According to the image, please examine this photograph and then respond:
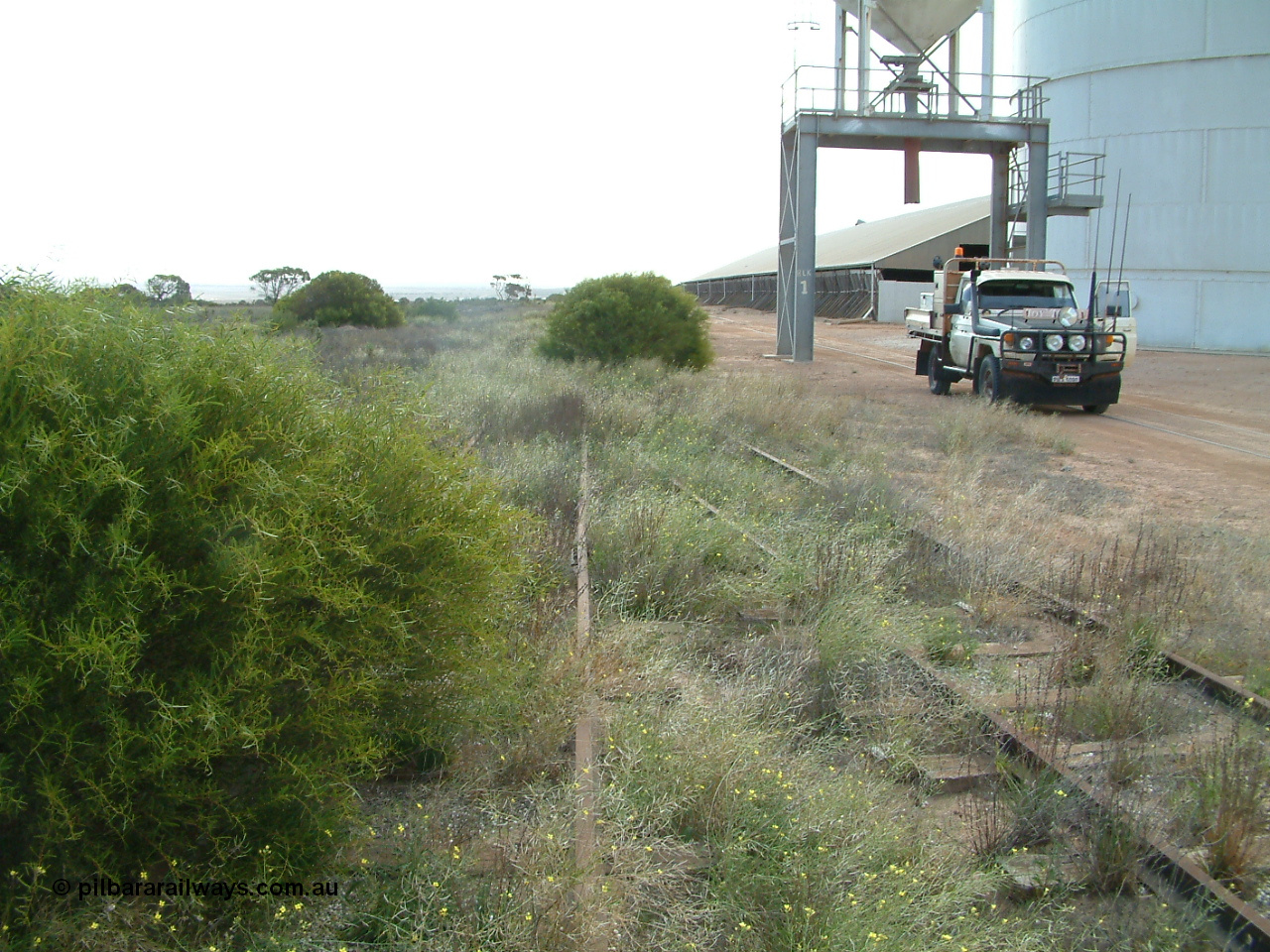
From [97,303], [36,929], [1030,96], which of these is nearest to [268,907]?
[36,929]

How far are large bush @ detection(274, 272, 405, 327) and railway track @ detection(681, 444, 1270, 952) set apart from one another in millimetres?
36240

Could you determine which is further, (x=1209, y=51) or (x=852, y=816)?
(x=1209, y=51)

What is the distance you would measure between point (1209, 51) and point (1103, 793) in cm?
3544

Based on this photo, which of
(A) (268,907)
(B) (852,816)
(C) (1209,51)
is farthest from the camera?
(C) (1209,51)

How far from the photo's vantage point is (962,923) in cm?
345

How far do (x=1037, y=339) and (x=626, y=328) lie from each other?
10015 mm

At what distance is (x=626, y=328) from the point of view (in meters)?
25.0

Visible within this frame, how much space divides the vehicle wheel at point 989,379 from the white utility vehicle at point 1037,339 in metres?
0.02

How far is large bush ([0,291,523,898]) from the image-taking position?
9.66ft

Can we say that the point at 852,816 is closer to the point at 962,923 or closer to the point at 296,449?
the point at 962,923

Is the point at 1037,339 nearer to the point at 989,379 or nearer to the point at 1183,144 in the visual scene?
the point at 989,379

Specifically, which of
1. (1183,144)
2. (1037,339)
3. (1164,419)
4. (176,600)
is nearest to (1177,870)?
(176,600)

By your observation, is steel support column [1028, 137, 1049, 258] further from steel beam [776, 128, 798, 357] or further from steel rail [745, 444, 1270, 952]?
steel rail [745, 444, 1270, 952]

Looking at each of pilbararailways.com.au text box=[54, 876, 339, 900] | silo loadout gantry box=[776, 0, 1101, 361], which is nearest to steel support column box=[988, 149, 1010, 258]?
silo loadout gantry box=[776, 0, 1101, 361]
